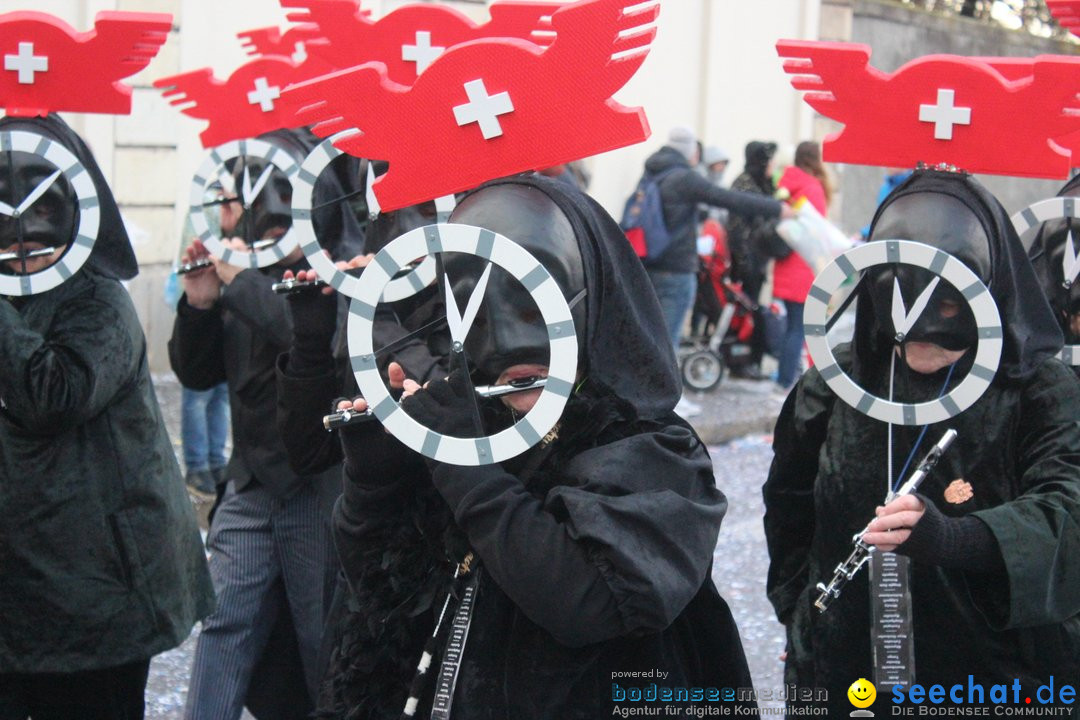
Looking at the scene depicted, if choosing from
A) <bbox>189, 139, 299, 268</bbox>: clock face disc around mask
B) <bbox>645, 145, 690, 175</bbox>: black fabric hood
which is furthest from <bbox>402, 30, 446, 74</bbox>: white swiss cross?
<bbox>645, 145, 690, 175</bbox>: black fabric hood

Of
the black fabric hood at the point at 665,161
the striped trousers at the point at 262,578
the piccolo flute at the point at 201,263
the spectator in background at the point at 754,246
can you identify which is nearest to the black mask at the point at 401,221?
the piccolo flute at the point at 201,263

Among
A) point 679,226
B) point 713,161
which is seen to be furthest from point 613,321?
point 713,161

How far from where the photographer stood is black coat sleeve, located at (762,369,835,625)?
331cm

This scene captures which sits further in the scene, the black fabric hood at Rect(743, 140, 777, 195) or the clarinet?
the black fabric hood at Rect(743, 140, 777, 195)

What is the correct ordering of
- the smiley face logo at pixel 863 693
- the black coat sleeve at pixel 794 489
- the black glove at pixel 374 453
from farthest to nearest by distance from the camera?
the black coat sleeve at pixel 794 489
the smiley face logo at pixel 863 693
the black glove at pixel 374 453

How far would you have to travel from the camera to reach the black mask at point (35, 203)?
3.42m

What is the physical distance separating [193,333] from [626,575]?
2.27 meters

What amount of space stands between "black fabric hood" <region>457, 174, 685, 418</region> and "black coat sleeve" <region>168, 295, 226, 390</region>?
196 cm

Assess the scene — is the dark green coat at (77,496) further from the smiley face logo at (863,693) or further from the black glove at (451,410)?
the smiley face logo at (863,693)

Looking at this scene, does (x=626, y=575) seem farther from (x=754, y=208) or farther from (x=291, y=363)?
(x=754, y=208)

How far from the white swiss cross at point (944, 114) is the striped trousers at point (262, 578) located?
199cm

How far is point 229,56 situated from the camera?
32.0 feet

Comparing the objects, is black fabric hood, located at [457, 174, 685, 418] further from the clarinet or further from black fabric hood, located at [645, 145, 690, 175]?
black fabric hood, located at [645, 145, 690, 175]

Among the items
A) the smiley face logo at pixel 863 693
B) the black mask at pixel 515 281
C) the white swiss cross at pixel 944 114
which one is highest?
the white swiss cross at pixel 944 114
